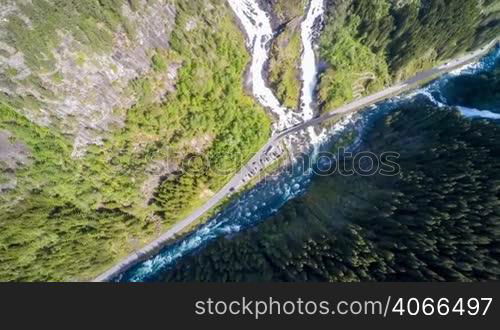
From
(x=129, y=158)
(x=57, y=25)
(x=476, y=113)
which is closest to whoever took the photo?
(x=57, y=25)

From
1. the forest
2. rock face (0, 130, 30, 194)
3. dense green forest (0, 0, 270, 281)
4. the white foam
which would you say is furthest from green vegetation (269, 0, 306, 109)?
rock face (0, 130, 30, 194)

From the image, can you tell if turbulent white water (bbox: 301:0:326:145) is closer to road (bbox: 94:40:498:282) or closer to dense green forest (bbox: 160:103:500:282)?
road (bbox: 94:40:498:282)

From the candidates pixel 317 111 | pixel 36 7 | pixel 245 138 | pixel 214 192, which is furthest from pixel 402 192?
pixel 36 7

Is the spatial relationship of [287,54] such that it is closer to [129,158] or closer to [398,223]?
[129,158]

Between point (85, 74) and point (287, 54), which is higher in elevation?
point (85, 74)

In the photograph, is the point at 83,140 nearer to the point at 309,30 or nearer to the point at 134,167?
the point at 134,167

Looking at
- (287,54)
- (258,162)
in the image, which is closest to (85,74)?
(258,162)

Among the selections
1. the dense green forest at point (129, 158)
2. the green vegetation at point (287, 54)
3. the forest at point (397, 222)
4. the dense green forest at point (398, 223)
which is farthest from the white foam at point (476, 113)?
the dense green forest at point (129, 158)
